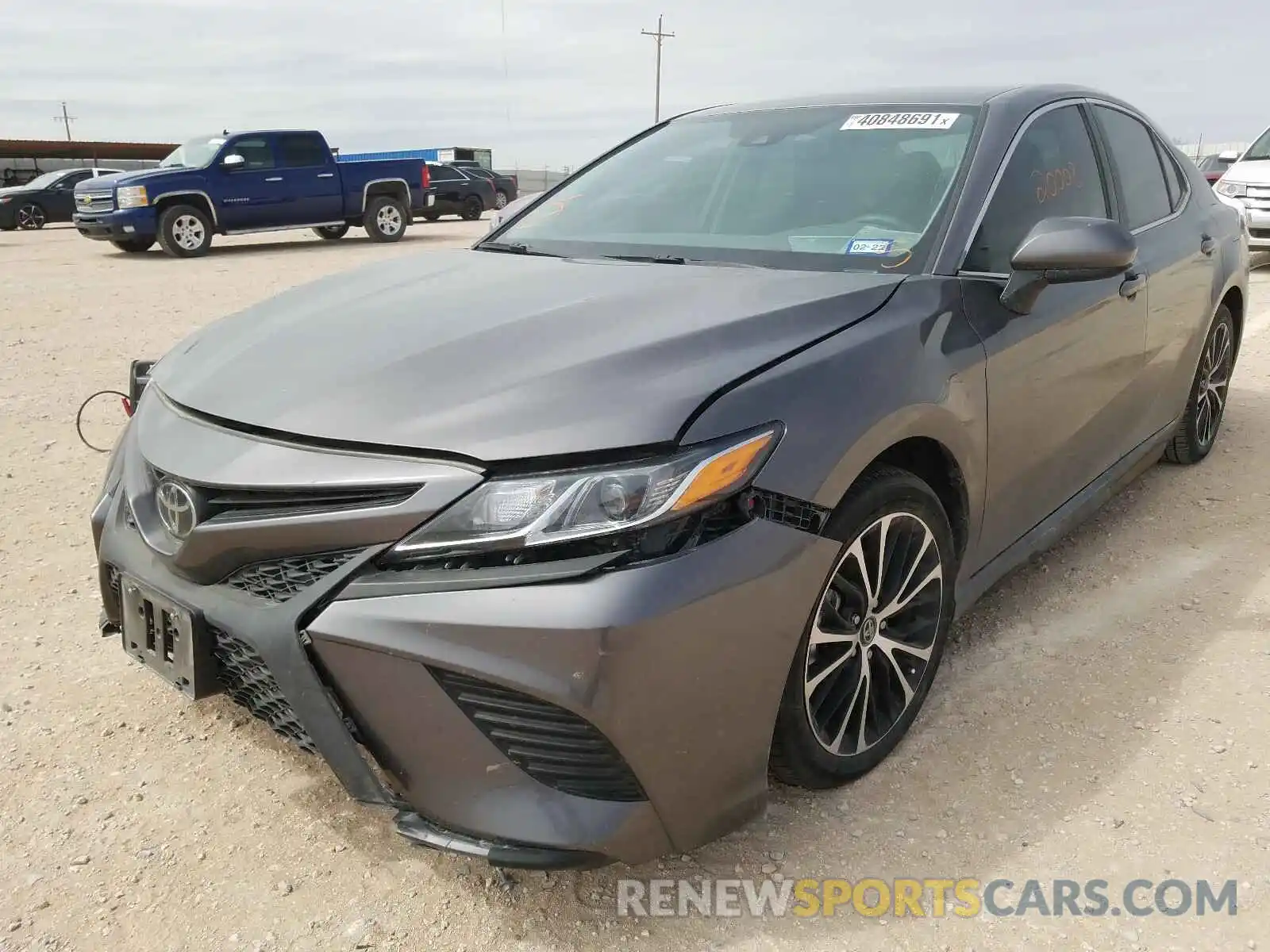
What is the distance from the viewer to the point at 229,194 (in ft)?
46.3

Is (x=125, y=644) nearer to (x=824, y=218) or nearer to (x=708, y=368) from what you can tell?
(x=708, y=368)

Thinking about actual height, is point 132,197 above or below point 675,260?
below

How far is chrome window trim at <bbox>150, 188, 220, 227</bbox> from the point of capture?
1352 cm

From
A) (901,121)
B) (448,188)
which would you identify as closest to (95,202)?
(448,188)

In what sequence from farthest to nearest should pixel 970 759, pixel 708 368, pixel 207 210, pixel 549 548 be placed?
pixel 207 210
pixel 970 759
pixel 708 368
pixel 549 548

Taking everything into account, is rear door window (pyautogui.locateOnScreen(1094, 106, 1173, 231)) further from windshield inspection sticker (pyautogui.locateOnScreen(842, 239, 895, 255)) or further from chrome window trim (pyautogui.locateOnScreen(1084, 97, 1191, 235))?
windshield inspection sticker (pyautogui.locateOnScreen(842, 239, 895, 255))

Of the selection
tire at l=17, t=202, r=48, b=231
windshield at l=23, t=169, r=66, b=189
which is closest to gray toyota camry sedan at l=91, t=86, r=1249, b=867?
tire at l=17, t=202, r=48, b=231

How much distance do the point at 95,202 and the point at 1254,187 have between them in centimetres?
1420

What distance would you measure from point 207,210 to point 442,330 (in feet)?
44.1

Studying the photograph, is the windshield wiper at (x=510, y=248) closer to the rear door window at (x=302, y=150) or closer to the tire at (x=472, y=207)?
the rear door window at (x=302, y=150)

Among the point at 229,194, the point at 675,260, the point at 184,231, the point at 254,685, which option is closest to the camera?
the point at 254,685

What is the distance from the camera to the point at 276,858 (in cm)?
215

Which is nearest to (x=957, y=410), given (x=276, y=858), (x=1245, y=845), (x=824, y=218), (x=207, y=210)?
(x=824, y=218)

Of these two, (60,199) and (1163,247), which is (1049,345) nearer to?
(1163,247)
